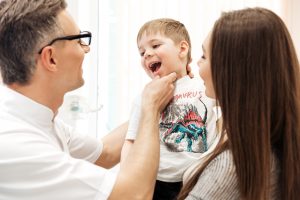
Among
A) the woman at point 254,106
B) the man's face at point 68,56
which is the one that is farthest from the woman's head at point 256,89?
the man's face at point 68,56

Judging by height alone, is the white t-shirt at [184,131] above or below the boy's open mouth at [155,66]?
below

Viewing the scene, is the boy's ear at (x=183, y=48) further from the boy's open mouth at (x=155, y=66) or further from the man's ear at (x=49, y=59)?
the man's ear at (x=49, y=59)

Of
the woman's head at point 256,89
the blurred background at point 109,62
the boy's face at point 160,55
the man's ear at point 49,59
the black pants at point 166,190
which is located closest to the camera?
the woman's head at point 256,89

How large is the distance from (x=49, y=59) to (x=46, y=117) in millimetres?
192

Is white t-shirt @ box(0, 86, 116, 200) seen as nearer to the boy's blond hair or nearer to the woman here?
the woman

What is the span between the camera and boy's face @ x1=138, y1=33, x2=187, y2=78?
1.59 metres

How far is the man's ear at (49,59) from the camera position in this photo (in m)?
1.19

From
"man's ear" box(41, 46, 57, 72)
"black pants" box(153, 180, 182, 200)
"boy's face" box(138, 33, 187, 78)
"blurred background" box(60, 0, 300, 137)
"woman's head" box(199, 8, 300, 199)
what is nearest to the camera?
"woman's head" box(199, 8, 300, 199)

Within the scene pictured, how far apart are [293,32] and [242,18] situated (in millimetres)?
2279

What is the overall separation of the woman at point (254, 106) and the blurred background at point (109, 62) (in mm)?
1387

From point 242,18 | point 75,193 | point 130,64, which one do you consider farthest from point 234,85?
point 130,64

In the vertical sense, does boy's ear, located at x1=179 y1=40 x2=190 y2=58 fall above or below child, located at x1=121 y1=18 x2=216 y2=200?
above

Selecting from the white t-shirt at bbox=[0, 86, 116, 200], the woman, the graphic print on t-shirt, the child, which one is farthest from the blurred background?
the woman

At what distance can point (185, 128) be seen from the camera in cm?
149
